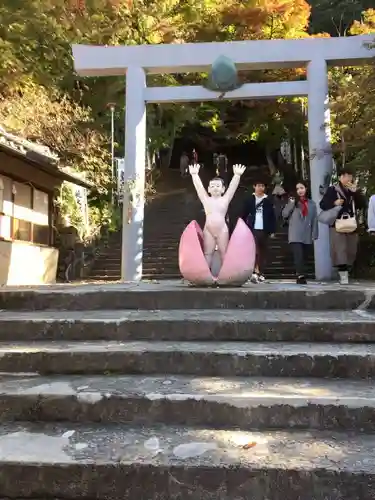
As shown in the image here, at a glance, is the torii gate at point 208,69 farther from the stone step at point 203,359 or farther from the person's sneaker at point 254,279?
the stone step at point 203,359

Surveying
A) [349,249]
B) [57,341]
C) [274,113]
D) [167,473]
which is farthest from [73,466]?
[274,113]

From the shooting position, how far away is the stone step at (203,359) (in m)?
3.32

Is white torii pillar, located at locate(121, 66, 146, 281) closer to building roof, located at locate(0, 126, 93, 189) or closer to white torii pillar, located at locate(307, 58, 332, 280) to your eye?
building roof, located at locate(0, 126, 93, 189)

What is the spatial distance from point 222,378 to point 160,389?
0.45 m

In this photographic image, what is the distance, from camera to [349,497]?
230 centimetres

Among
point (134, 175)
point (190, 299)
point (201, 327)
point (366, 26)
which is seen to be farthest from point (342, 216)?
point (366, 26)

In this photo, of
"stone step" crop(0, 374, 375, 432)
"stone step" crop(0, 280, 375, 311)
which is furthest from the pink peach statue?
"stone step" crop(0, 374, 375, 432)

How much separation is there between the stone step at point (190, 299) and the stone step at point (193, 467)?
1.85m

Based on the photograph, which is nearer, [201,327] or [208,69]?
[201,327]

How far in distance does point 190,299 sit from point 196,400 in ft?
5.78

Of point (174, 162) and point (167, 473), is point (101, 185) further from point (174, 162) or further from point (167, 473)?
point (167, 473)

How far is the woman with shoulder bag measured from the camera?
656 centimetres

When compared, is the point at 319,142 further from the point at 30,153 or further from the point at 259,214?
the point at 30,153

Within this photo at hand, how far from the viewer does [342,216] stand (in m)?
6.55
